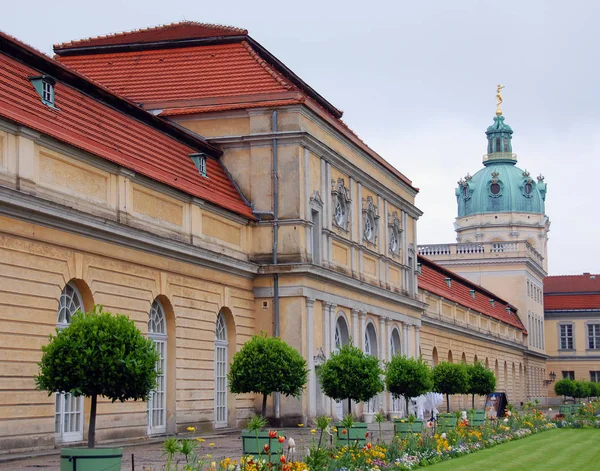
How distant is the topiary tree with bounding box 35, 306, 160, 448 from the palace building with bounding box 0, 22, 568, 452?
4554mm

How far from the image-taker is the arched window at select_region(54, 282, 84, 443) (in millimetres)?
23406

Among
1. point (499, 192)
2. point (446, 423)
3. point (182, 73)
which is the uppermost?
point (499, 192)

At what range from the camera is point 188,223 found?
29.4 meters

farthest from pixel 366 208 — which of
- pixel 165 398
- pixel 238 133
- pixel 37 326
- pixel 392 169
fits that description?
pixel 37 326

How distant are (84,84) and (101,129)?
4.03ft

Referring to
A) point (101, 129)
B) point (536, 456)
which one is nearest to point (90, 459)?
point (536, 456)

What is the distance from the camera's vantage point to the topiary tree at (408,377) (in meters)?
34.4

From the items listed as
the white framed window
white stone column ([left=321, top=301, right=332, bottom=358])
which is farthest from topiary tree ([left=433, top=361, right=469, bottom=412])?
the white framed window

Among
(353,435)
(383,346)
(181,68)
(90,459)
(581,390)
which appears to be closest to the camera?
(90,459)

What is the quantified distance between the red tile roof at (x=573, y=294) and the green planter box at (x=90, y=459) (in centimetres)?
9782

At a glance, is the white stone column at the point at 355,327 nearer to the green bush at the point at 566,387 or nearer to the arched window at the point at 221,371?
the arched window at the point at 221,371

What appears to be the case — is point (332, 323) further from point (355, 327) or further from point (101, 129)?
point (101, 129)

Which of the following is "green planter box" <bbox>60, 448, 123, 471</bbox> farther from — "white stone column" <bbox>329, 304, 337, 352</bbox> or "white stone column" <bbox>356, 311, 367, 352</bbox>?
"white stone column" <bbox>356, 311, 367, 352</bbox>

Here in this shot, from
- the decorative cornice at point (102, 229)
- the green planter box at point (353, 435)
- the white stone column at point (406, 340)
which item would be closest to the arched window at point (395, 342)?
the white stone column at point (406, 340)
